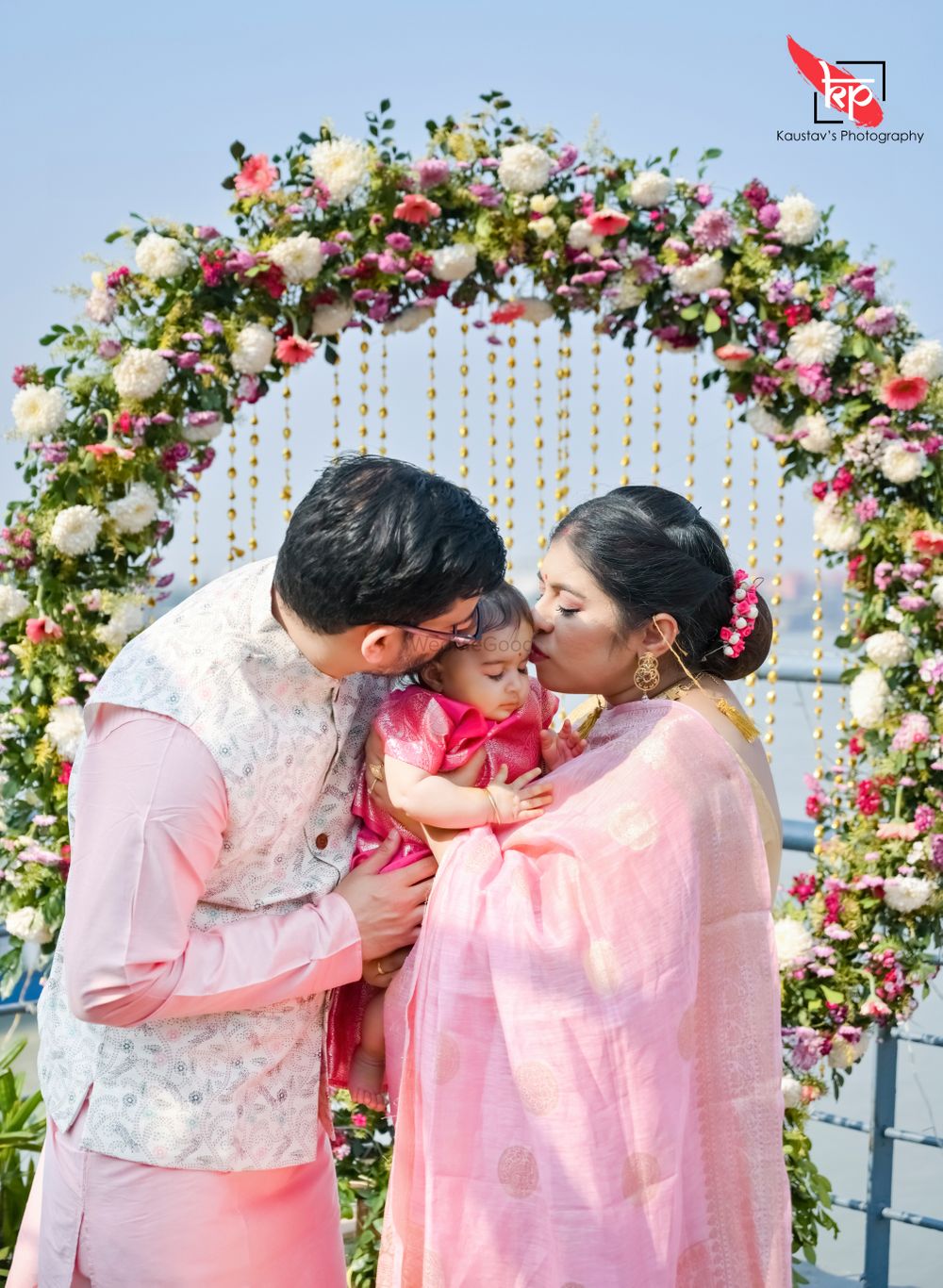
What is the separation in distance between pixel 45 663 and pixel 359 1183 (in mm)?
1707

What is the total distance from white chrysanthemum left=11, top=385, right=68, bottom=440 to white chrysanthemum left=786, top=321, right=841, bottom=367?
80.1 inches

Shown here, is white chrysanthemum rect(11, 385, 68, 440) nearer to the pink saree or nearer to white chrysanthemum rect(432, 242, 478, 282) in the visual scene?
white chrysanthemum rect(432, 242, 478, 282)

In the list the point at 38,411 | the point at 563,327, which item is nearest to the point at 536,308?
the point at 563,327

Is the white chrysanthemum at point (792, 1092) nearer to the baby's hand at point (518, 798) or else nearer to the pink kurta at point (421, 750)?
the pink kurta at point (421, 750)

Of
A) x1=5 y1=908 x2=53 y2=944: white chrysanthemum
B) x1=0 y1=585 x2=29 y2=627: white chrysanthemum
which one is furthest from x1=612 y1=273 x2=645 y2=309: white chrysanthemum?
x1=5 y1=908 x2=53 y2=944: white chrysanthemum

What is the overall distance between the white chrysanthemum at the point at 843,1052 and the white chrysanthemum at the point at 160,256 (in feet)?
8.98

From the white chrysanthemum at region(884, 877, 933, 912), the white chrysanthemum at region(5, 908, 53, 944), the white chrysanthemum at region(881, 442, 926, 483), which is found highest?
the white chrysanthemum at region(881, 442, 926, 483)

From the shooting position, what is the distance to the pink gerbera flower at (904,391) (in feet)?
11.2

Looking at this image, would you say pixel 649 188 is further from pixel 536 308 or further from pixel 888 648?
pixel 888 648

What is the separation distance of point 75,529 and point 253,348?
690 mm

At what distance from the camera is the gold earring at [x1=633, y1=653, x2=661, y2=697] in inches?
84.0

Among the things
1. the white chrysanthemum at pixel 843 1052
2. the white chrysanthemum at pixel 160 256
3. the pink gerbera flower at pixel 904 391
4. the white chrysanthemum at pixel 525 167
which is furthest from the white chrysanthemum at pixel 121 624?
the white chrysanthemum at pixel 843 1052

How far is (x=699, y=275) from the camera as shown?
11.3 feet

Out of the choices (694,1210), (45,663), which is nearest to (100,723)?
(694,1210)
